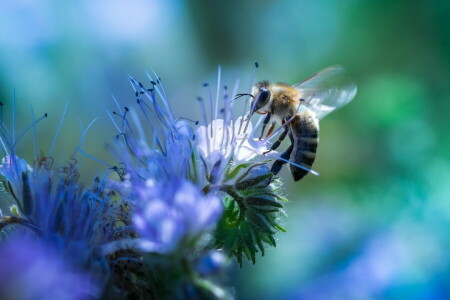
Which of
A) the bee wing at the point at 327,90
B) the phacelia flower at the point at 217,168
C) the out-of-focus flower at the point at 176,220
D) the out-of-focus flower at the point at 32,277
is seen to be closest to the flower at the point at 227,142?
the phacelia flower at the point at 217,168

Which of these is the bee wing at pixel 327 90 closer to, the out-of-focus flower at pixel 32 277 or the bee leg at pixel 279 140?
the bee leg at pixel 279 140

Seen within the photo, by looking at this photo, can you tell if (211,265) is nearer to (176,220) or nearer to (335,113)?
(176,220)

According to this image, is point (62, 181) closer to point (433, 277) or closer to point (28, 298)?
point (28, 298)

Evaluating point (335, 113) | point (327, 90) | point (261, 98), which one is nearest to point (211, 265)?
point (261, 98)

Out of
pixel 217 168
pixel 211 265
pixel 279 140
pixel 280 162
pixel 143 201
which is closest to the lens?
pixel 211 265

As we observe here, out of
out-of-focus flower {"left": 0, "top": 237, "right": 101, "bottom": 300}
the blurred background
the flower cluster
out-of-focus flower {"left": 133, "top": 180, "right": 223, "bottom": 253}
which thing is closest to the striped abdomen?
the flower cluster

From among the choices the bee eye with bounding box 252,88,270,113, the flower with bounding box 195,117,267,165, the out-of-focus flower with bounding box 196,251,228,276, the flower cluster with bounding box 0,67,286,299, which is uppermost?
the bee eye with bounding box 252,88,270,113

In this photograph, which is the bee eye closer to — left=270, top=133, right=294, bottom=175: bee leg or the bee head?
the bee head
